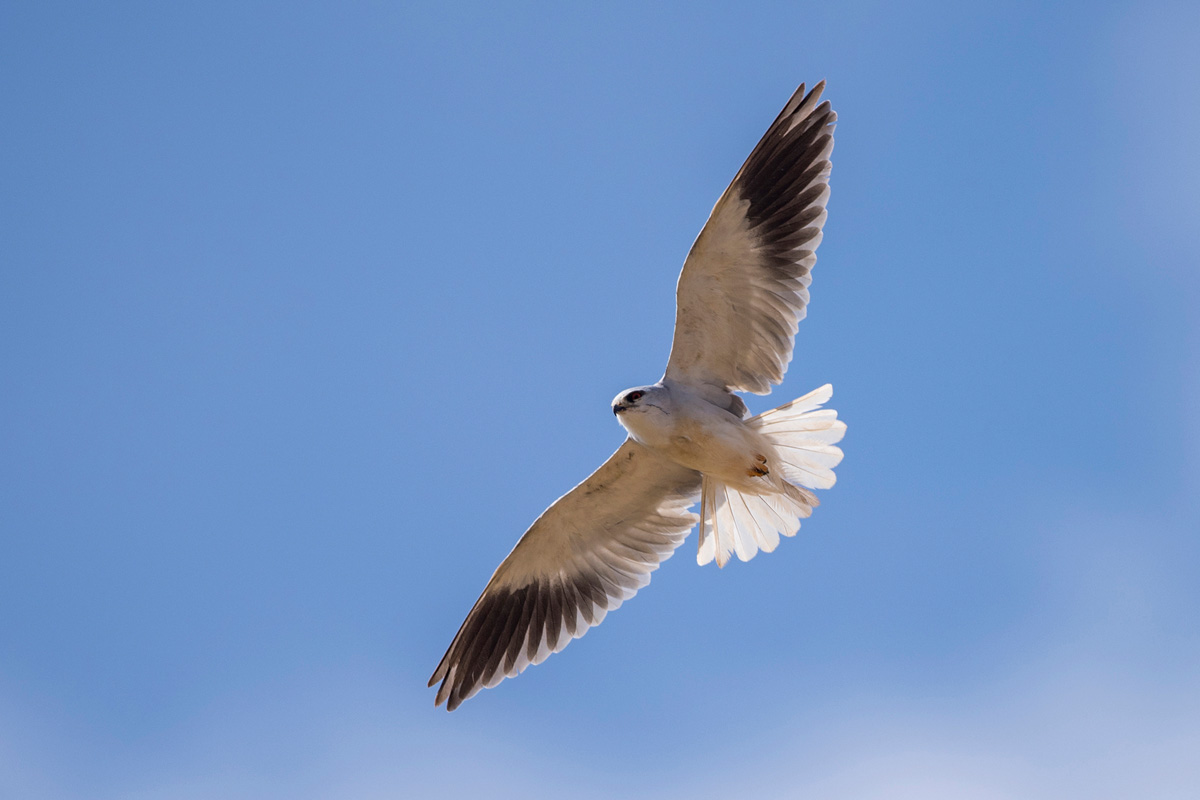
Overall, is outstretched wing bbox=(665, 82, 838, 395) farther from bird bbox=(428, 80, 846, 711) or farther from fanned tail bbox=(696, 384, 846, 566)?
fanned tail bbox=(696, 384, 846, 566)

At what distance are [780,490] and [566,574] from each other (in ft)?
6.35

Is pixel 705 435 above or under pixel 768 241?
under

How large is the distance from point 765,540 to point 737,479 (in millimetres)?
490

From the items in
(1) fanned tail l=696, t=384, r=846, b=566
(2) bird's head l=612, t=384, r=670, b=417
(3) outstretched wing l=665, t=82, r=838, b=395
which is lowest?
(1) fanned tail l=696, t=384, r=846, b=566

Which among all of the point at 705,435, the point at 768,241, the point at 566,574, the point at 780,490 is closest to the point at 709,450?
the point at 705,435

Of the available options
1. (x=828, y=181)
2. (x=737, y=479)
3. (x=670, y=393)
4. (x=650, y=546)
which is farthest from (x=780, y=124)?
(x=650, y=546)

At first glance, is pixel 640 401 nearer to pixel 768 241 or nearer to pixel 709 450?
pixel 709 450

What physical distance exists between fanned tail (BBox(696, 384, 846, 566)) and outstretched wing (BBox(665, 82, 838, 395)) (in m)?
0.57

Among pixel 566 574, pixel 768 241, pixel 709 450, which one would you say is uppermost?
pixel 768 241

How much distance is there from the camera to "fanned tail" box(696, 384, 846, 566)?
689 centimetres

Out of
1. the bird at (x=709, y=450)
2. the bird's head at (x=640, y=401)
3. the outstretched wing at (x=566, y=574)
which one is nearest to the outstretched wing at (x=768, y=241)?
the bird at (x=709, y=450)

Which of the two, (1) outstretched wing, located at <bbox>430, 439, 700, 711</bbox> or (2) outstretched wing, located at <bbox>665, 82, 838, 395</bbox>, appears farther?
(1) outstretched wing, located at <bbox>430, 439, 700, 711</bbox>

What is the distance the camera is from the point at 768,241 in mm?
7008

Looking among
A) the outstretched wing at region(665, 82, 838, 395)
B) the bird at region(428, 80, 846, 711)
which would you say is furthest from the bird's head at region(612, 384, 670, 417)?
the outstretched wing at region(665, 82, 838, 395)
